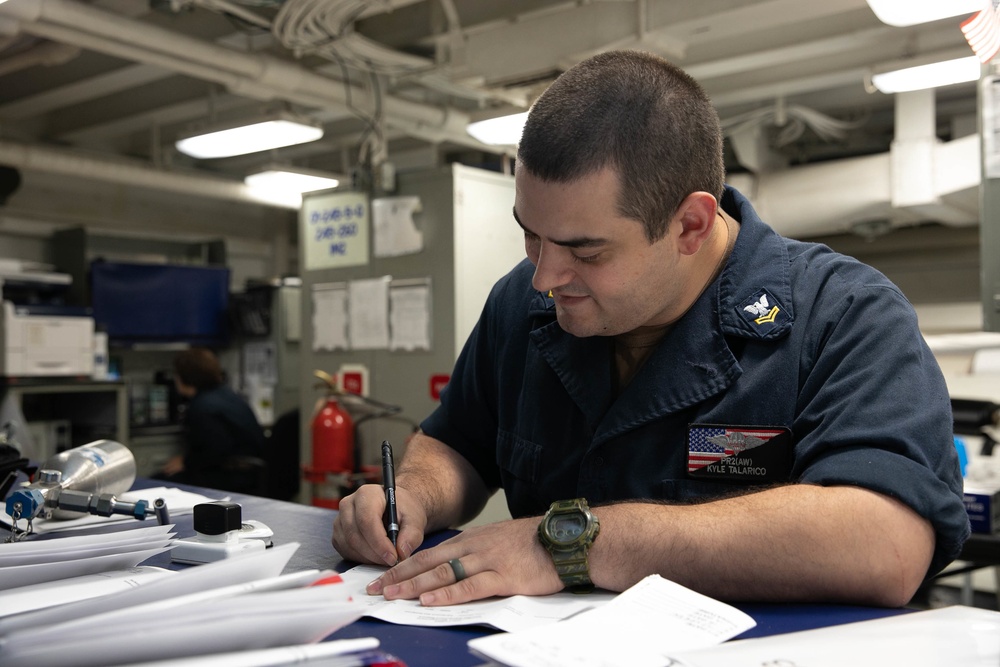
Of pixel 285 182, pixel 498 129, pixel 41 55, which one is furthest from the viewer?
pixel 285 182

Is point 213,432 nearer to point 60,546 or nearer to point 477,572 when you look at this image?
point 60,546

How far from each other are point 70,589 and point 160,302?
5.56 metres

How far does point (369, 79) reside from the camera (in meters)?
4.84

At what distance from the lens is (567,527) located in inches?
36.9

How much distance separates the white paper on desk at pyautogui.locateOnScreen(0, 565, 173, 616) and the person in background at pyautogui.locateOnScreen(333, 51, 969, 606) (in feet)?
0.85

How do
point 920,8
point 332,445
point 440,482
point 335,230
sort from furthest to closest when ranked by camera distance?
1. point 335,230
2. point 332,445
3. point 920,8
4. point 440,482

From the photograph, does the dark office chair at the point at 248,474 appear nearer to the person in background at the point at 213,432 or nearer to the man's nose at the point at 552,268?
the person in background at the point at 213,432

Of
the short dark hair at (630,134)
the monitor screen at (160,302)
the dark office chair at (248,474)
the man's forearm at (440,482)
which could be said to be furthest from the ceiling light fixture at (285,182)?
the short dark hair at (630,134)

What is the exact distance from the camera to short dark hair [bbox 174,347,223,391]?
4746 millimetres

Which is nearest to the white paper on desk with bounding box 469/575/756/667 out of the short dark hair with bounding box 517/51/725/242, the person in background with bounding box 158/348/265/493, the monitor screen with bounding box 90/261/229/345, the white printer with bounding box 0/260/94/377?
the short dark hair with bounding box 517/51/725/242

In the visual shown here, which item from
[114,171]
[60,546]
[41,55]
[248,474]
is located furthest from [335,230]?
[60,546]

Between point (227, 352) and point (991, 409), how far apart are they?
204 inches

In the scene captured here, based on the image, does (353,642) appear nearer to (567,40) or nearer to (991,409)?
(991,409)

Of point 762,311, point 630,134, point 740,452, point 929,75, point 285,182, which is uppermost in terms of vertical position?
point 929,75
